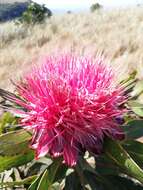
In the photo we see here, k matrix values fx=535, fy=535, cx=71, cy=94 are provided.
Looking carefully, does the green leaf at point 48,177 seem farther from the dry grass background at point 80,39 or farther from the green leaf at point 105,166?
the dry grass background at point 80,39

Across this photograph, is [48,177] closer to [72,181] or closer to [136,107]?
[72,181]

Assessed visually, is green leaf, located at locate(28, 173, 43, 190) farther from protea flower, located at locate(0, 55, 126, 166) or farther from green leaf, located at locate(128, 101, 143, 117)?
green leaf, located at locate(128, 101, 143, 117)

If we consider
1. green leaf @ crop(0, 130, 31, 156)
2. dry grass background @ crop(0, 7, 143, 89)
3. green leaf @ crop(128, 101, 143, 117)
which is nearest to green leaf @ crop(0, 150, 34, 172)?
green leaf @ crop(0, 130, 31, 156)

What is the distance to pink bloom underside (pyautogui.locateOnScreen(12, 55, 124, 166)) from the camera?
3.83ft

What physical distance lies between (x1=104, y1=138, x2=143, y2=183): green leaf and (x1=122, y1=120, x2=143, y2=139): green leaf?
4.6 inches

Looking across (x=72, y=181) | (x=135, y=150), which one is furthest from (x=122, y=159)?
(x=72, y=181)

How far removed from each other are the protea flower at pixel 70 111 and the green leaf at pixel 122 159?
2 cm

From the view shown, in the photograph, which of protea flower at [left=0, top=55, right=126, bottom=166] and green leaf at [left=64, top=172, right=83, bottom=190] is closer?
protea flower at [left=0, top=55, right=126, bottom=166]

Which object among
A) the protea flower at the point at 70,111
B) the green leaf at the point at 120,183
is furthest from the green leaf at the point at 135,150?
the green leaf at the point at 120,183

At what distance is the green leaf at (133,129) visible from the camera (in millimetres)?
1308

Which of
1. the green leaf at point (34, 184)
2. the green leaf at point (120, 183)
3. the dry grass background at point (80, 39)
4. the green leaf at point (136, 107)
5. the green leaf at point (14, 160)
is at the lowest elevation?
the green leaf at point (120, 183)

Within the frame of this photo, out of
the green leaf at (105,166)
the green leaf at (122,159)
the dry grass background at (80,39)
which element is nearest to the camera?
the green leaf at (122,159)

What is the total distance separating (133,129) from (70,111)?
0.22 m

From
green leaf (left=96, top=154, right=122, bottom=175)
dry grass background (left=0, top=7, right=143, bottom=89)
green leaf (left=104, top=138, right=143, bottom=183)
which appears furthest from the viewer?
dry grass background (left=0, top=7, right=143, bottom=89)
